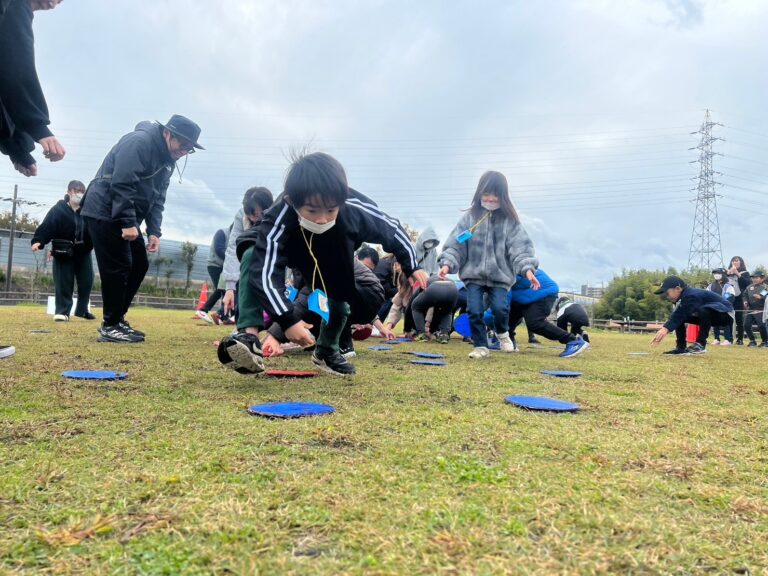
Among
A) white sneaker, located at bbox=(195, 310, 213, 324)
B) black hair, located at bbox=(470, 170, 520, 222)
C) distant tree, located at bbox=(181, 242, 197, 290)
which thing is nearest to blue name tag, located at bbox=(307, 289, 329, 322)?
black hair, located at bbox=(470, 170, 520, 222)

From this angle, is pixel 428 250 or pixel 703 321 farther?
pixel 428 250

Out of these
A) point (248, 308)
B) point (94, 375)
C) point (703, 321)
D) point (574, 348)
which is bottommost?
point (94, 375)

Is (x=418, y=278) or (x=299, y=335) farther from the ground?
(x=418, y=278)

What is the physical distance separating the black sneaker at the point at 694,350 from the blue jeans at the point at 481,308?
2.82 m

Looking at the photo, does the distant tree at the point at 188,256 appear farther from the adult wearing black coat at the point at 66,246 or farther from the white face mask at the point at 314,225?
the white face mask at the point at 314,225

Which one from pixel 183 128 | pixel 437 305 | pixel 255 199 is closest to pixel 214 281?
pixel 437 305

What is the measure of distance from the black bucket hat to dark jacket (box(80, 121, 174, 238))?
0.19 meters

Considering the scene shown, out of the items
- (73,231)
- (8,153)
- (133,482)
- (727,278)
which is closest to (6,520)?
(133,482)

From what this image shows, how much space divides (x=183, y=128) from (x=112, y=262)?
1278 mm

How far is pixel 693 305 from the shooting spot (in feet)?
23.1

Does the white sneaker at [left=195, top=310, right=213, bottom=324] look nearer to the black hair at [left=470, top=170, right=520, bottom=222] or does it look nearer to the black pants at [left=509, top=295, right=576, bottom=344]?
the black pants at [left=509, top=295, right=576, bottom=344]

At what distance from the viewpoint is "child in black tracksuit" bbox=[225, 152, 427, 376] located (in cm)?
272

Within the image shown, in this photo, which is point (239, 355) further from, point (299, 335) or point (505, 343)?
point (505, 343)

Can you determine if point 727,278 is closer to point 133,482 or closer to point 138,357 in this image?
point 138,357
